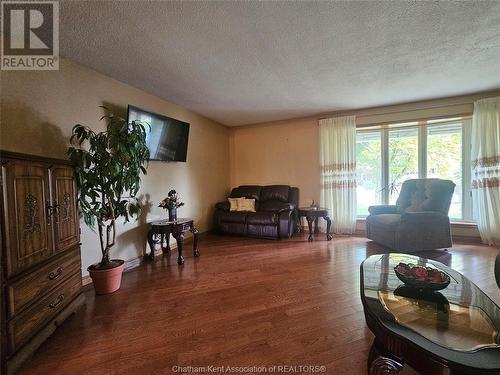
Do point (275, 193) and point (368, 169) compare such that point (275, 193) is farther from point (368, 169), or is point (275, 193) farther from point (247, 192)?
point (368, 169)

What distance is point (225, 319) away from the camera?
173 centimetres

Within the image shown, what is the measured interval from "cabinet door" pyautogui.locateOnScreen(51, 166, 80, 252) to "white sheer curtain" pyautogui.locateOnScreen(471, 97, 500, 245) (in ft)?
17.5

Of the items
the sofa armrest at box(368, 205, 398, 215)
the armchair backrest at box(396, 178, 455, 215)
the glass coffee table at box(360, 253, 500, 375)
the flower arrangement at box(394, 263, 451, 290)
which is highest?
the armchair backrest at box(396, 178, 455, 215)

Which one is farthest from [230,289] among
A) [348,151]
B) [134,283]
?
[348,151]

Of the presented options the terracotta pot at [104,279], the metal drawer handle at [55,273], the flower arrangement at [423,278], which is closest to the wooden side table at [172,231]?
the terracotta pot at [104,279]

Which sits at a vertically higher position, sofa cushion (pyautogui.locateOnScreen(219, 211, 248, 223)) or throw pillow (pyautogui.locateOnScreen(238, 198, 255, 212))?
throw pillow (pyautogui.locateOnScreen(238, 198, 255, 212))

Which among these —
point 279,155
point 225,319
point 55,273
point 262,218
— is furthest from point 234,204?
point 55,273

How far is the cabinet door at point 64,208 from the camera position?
1.69m

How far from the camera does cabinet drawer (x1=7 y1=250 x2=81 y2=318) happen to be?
1277 millimetres

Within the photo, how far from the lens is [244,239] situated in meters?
4.12

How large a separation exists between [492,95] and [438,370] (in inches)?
178

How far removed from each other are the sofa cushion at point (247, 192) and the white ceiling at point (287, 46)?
2051 millimetres

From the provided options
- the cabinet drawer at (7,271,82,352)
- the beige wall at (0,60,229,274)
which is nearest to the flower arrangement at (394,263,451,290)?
the cabinet drawer at (7,271,82,352)

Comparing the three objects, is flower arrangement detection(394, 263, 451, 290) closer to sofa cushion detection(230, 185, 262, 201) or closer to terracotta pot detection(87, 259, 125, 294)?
terracotta pot detection(87, 259, 125, 294)
